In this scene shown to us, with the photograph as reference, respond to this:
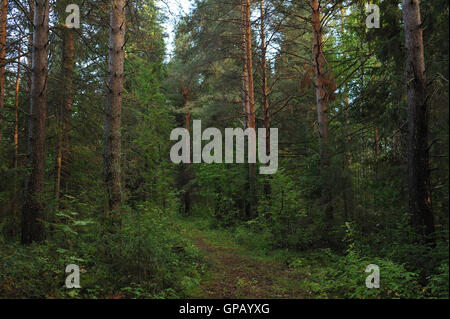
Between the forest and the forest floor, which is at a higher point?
the forest

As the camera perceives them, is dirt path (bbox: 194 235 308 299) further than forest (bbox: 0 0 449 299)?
Yes

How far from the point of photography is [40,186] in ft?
26.4

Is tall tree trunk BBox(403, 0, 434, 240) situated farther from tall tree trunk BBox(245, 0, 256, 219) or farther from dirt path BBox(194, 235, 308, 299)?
tall tree trunk BBox(245, 0, 256, 219)

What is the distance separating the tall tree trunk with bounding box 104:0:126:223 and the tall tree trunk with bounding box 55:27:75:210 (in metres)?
2.53

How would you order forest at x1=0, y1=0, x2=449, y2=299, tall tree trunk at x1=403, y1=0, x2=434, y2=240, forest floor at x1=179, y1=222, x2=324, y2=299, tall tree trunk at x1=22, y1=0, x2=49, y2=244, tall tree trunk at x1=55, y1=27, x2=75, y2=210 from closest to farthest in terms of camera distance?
forest at x1=0, y1=0, x2=449, y2=299 → forest floor at x1=179, y1=222, x2=324, y2=299 → tall tree trunk at x1=403, y1=0, x2=434, y2=240 → tall tree trunk at x1=22, y1=0, x2=49, y2=244 → tall tree trunk at x1=55, y1=27, x2=75, y2=210

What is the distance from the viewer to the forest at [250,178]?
555cm

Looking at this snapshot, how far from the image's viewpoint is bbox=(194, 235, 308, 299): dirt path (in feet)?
19.8

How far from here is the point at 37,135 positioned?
26.7 ft

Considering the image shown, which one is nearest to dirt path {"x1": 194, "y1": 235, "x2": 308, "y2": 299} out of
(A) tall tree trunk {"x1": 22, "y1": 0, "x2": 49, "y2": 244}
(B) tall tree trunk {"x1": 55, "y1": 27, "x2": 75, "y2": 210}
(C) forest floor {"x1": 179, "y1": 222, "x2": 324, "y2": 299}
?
(C) forest floor {"x1": 179, "y1": 222, "x2": 324, "y2": 299}

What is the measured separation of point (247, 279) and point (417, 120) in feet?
15.5

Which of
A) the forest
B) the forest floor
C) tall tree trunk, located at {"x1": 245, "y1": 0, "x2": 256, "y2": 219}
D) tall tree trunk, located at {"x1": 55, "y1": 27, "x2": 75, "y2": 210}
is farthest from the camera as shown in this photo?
tall tree trunk, located at {"x1": 245, "y1": 0, "x2": 256, "y2": 219}

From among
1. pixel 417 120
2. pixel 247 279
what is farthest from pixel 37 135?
pixel 417 120

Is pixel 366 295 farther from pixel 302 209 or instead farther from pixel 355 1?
pixel 355 1
